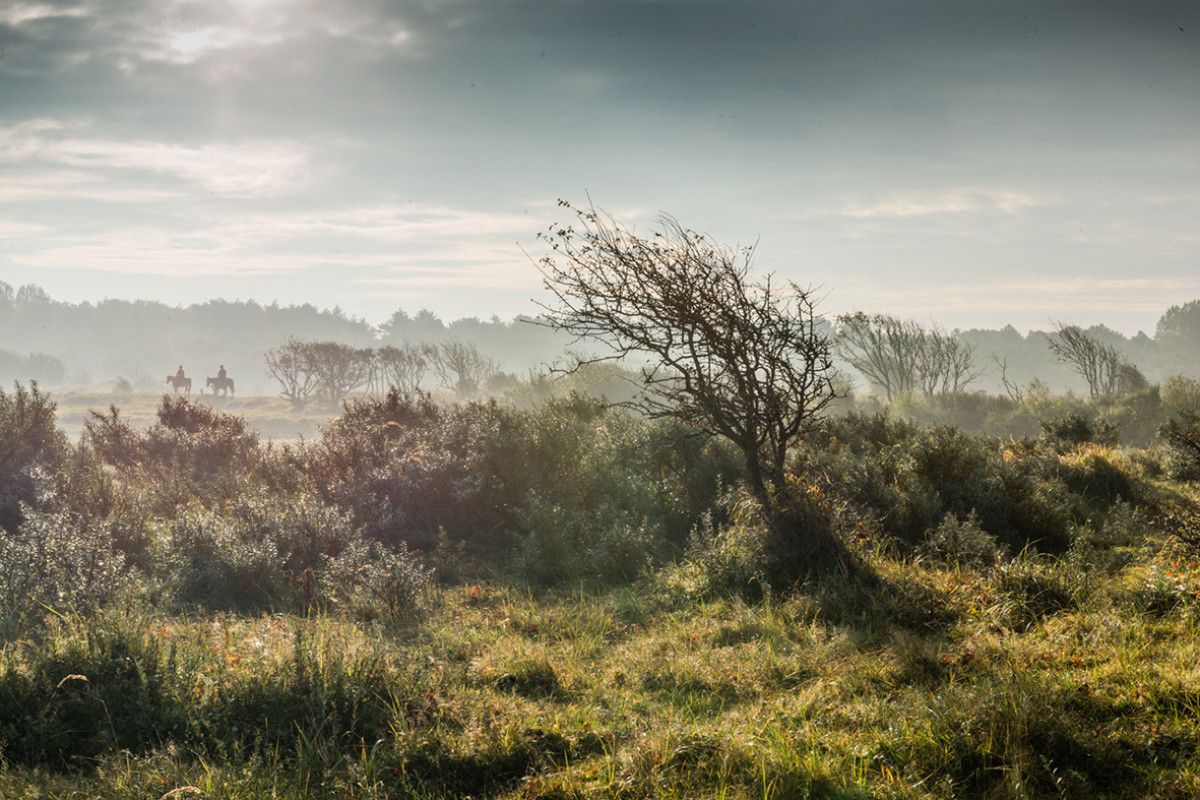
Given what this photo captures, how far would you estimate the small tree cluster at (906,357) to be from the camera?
33.8 m

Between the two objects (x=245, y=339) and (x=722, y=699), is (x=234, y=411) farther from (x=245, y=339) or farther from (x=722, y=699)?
(x=245, y=339)

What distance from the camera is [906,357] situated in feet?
116

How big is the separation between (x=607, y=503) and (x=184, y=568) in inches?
196

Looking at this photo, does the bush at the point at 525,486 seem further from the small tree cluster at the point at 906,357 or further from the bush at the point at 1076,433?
the small tree cluster at the point at 906,357

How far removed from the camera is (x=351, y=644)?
480 centimetres

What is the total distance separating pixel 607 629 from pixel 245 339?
392ft

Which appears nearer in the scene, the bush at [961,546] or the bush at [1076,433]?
the bush at [961,546]

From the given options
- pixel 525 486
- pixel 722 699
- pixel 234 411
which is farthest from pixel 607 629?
pixel 234 411

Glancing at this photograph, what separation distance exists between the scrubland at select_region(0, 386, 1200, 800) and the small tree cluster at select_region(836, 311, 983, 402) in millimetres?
24297

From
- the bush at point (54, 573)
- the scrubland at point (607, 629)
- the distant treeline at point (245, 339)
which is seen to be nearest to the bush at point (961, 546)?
the scrubland at point (607, 629)

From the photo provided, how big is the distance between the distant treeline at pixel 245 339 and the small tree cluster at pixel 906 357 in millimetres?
60759

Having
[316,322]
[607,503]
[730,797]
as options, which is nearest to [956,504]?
[607,503]

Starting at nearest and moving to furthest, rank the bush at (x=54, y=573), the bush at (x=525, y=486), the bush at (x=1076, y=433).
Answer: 1. the bush at (x=54, y=573)
2. the bush at (x=525, y=486)
3. the bush at (x=1076, y=433)

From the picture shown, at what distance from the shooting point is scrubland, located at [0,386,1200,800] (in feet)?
11.9
